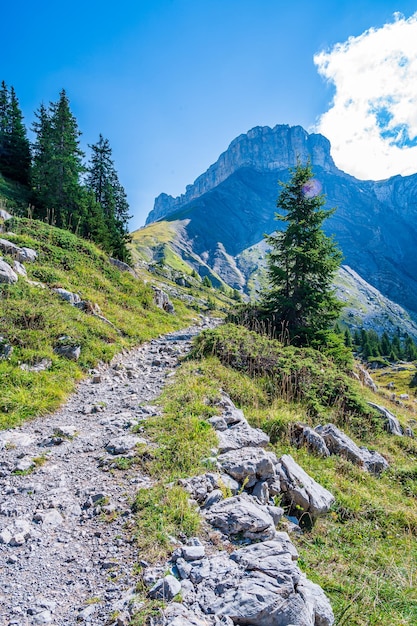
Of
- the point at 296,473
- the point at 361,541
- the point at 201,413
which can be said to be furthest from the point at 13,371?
the point at 361,541

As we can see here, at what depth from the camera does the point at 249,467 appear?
217 inches

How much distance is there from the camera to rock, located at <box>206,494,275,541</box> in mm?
4164

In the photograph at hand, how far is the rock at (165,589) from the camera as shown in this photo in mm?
3070

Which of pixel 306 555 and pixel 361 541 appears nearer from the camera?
pixel 306 555

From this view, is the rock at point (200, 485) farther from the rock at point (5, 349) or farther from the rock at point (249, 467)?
the rock at point (5, 349)

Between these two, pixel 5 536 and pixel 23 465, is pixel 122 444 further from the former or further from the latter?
pixel 5 536

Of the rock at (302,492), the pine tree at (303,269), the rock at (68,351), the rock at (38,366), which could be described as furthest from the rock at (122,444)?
the pine tree at (303,269)

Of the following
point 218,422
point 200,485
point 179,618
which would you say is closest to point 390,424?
point 218,422

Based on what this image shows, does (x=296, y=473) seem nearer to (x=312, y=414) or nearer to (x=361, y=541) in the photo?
(x=361, y=541)

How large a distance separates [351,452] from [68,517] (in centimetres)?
653

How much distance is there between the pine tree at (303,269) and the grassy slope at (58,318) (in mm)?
7686

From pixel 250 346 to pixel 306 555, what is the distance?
26.7ft

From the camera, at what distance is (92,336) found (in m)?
12.2

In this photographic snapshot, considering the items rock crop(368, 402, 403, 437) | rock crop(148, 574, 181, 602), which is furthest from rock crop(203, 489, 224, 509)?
rock crop(368, 402, 403, 437)
